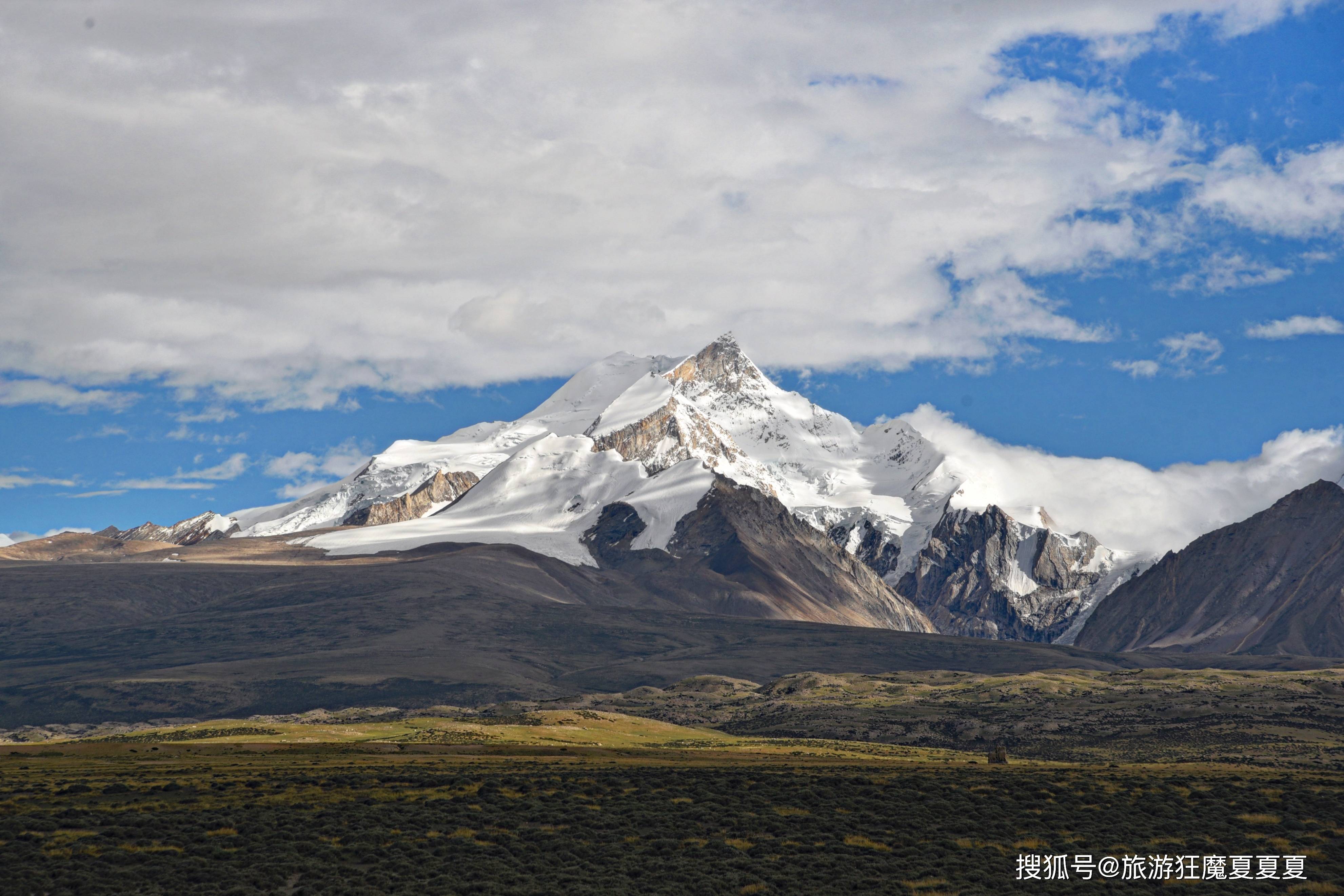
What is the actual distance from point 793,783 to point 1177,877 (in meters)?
30.3

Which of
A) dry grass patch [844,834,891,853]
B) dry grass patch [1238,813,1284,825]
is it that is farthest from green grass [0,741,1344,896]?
dry grass patch [1238,813,1284,825]

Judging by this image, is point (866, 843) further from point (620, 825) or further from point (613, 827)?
point (613, 827)

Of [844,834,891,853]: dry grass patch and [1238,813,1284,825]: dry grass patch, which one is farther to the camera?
[1238,813,1284,825]: dry grass patch

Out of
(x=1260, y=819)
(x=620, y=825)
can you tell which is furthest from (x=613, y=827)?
(x=1260, y=819)

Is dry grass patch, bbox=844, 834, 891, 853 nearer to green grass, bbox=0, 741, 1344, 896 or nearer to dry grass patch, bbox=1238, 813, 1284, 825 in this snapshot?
green grass, bbox=0, 741, 1344, 896

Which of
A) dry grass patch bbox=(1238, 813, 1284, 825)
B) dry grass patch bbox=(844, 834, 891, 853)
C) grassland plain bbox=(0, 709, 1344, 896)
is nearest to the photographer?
grassland plain bbox=(0, 709, 1344, 896)

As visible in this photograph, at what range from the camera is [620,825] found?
75.7 metres

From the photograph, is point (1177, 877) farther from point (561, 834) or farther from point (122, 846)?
point (122, 846)

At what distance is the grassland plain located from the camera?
63.2 meters

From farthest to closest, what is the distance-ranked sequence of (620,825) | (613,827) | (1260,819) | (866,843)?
1. (1260,819)
2. (620,825)
3. (613,827)
4. (866,843)

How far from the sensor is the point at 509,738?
151750mm

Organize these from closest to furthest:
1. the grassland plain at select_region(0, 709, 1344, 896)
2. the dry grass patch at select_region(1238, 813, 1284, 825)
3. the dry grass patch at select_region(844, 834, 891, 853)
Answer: the grassland plain at select_region(0, 709, 1344, 896), the dry grass patch at select_region(844, 834, 891, 853), the dry grass patch at select_region(1238, 813, 1284, 825)

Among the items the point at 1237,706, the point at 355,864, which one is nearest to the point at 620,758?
the point at 355,864

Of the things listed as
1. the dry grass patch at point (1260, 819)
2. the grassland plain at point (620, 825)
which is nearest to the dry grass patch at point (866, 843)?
the grassland plain at point (620, 825)
